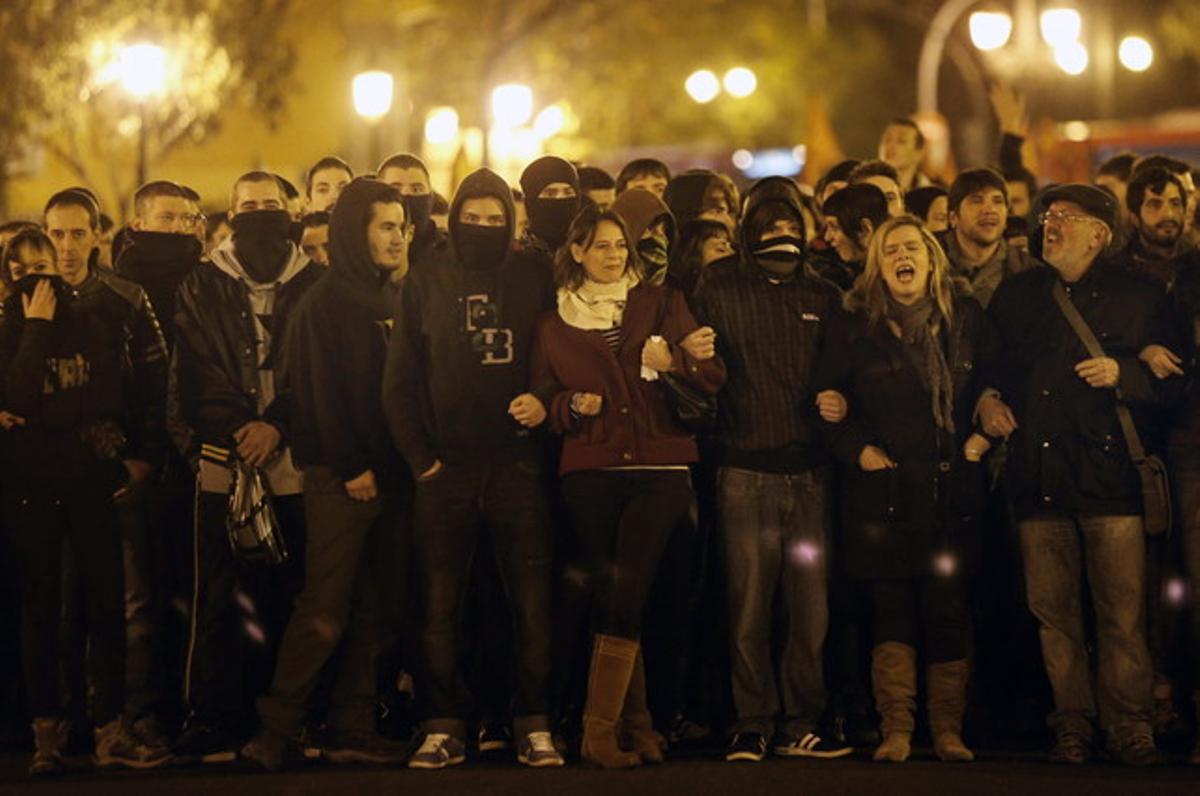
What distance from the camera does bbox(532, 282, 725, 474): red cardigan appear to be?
10.8 meters

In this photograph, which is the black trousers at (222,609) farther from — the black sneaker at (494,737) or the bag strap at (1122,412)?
the bag strap at (1122,412)

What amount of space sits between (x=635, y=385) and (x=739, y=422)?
49cm

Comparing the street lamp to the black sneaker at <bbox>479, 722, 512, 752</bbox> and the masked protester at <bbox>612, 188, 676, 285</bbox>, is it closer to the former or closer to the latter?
the masked protester at <bbox>612, 188, 676, 285</bbox>

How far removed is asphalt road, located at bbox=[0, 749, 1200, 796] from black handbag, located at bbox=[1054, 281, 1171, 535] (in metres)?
1.02

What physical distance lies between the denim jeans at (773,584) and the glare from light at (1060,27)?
27.3 meters

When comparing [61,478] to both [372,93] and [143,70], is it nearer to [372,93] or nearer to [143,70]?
[143,70]

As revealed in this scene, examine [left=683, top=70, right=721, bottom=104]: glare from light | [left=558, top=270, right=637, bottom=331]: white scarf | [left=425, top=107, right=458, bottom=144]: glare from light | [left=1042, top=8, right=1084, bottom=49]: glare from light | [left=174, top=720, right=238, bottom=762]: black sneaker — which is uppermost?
[left=683, top=70, right=721, bottom=104]: glare from light

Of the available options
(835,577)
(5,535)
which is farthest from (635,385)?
(5,535)

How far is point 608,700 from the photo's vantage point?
1073 centimetres

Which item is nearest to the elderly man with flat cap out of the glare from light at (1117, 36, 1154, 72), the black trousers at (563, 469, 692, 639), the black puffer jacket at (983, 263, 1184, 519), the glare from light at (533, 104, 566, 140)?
the black puffer jacket at (983, 263, 1184, 519)

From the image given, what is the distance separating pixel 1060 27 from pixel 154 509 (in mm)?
27769

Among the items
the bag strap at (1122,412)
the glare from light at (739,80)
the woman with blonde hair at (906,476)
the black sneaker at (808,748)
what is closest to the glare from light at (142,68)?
the woman with blonde hair at (906,476)

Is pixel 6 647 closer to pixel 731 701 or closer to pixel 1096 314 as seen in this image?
pixel 731 701

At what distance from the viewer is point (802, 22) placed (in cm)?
5162
